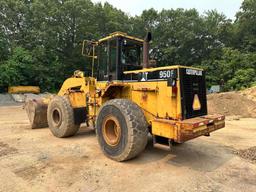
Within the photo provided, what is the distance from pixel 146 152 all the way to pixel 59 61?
23.8 metres

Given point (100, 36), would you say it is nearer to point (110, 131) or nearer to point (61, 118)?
point (61, 118)

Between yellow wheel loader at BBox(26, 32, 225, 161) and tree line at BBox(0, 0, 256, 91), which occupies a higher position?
tree line at BBox(0, 0, 256, 91)

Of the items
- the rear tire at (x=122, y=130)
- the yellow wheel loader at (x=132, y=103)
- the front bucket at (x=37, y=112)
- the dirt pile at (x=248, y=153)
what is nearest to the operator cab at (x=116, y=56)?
the yellow wheel loader at (x=132, y=103)

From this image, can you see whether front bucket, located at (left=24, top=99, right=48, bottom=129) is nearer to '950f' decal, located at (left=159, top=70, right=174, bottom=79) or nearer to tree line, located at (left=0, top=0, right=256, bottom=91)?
'950f' decal, located at (left=159, top=70, right=174, bottom=79)

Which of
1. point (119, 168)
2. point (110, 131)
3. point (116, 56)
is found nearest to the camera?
point (119, 168)

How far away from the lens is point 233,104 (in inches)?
613

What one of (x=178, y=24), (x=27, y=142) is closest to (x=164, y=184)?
(x=27, y=142)

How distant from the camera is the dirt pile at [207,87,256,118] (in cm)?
1476

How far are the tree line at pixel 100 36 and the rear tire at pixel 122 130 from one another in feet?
62.4

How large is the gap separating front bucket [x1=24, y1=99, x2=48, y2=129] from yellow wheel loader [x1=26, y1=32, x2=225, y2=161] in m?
1.68

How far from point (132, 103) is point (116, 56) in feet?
5.19

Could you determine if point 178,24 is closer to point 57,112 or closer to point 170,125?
point 57,112

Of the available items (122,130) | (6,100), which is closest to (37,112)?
(122,130)

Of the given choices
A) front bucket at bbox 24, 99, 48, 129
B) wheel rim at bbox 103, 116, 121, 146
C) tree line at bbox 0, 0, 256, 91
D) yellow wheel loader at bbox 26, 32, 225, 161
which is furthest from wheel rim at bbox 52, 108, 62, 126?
tree line at bbox 0, 0, 256, 91
